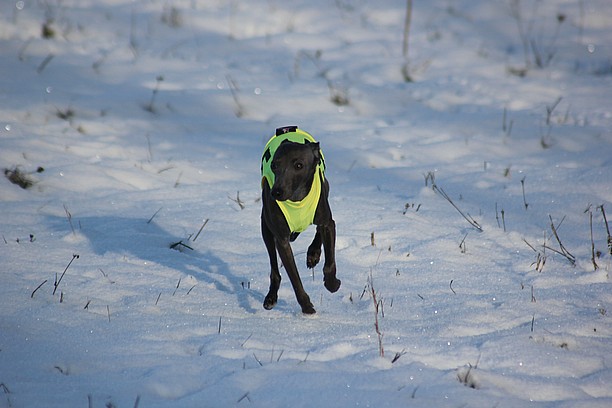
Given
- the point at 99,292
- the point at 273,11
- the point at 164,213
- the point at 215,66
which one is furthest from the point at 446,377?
the point at 273,11

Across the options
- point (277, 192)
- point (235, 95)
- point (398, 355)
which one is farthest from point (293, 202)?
point (235, 95)

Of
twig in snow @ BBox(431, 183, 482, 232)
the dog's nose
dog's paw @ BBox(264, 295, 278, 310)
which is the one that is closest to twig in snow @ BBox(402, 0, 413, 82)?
twig in snow @ BBox(431, 183, 482, 232)

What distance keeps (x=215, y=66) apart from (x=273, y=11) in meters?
2.61

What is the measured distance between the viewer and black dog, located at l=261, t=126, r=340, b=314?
3.94 metres

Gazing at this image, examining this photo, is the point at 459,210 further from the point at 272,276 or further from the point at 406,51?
the point at 406,51

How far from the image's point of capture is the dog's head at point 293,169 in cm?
390

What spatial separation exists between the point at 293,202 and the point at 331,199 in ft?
7.60

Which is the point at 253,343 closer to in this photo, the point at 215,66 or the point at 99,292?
the point at 99,292

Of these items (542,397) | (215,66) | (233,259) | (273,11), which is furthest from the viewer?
(273,11)

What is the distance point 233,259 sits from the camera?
5172mm

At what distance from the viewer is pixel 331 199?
629 cm

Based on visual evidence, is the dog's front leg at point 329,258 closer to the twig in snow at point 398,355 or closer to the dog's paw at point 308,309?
the dog's paw at point 308,309

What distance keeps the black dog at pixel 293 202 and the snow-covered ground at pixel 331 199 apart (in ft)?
0.93

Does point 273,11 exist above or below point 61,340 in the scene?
above
